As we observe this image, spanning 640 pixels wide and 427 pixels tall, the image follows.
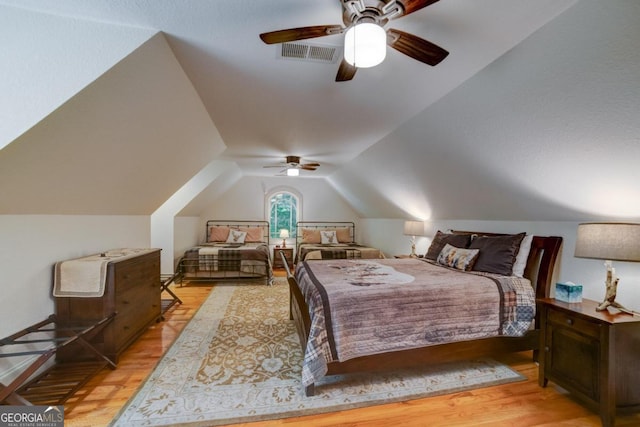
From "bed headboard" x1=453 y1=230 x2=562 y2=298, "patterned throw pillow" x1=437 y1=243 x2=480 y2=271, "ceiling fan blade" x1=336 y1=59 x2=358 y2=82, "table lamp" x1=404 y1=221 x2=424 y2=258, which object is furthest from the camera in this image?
"table lamp" x1=404 y1=221 x2=424 y2=258

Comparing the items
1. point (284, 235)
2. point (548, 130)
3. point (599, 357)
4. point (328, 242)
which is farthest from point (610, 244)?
point (284, 235)

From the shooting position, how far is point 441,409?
72.4 inches

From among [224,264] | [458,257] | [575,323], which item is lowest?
[224,264]

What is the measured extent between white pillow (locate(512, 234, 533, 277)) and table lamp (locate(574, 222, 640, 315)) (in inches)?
27.4

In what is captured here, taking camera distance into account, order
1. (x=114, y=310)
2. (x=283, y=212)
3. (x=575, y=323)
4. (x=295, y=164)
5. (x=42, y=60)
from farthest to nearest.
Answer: (x=283, y=212) < (x=295, y=164) < (x=114, y=310) < (x=575, y=323) < (x=42, y=60)

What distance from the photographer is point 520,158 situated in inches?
89.8

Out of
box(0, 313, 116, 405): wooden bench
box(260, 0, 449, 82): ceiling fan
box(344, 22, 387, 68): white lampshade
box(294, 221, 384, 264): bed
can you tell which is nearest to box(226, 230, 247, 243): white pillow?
box(294, 221, 384, 264): bed

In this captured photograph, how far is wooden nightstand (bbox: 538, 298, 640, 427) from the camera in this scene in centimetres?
165

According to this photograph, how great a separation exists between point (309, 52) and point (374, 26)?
65 centimetres

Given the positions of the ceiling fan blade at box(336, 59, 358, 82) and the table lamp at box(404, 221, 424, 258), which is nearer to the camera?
the ceiling fan blade at box(336, 59, 358, 82)

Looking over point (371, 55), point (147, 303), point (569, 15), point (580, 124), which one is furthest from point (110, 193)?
point (580, 124)

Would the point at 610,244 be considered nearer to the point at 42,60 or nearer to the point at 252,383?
the point at 252,383

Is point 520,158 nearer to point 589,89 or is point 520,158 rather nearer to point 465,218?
point 589,89

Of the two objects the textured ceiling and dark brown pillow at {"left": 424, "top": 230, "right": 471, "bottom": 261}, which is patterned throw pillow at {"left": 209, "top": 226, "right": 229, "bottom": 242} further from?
dark brown pillow at {"left": 424, "top": 230, "right": 471, "bottom": 261}
